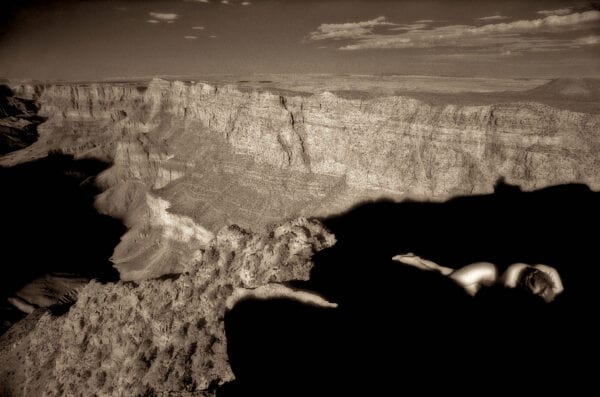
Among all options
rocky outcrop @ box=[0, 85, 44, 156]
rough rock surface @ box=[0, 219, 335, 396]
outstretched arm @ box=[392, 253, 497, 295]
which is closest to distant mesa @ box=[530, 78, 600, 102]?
outstretched arm @ box=[392, 253, 497, 295]

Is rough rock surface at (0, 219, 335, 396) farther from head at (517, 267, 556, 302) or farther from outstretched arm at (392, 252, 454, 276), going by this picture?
head at (517, 267, 556, 302)

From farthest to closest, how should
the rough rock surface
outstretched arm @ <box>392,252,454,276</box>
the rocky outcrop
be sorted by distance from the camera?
1. the rocky outcrop
2. the rough rock surface
3. outstretched arm @ <box>392,252,454,276</box>

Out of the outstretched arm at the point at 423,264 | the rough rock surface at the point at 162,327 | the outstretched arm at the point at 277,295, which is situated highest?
the outstretched arm at the point at 423,264

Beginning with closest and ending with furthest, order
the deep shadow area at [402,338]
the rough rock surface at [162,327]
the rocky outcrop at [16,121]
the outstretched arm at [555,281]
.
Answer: the deep shadow area at [402,338]
the outstretched arm at [555,281]
the rough rock surface at [162,327]
the rocky outcrop at [16,121]

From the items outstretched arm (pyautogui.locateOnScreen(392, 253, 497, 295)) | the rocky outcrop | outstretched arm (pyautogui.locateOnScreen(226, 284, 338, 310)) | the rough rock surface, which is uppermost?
the rocky outcrop

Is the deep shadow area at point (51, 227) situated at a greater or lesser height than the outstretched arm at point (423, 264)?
lesser

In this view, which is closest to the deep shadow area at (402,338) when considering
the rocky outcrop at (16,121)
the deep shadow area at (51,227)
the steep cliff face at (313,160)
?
the steep cliff face at (313,160)

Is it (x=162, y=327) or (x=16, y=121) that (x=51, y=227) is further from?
(x=16, y=121)

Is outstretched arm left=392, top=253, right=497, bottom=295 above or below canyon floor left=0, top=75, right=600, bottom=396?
above

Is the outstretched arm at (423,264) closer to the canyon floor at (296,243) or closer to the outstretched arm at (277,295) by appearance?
the canyon floor at (296,243)
